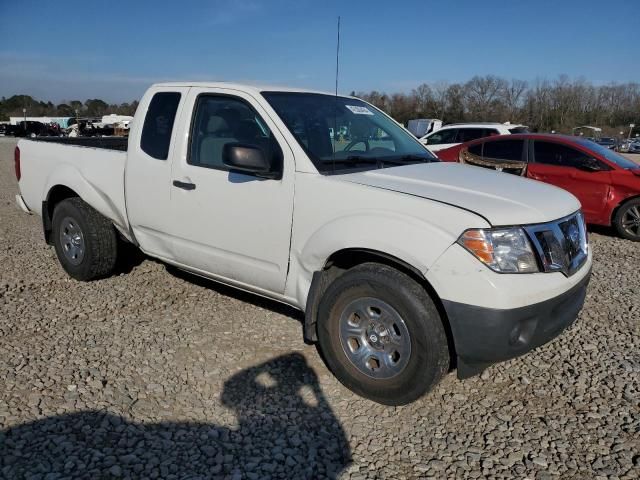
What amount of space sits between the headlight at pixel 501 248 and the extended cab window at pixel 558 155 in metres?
6.33

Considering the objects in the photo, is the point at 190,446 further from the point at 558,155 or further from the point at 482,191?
the point at 558,155

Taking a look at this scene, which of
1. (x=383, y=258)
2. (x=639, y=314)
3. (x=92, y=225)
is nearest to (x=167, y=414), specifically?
(x=383, y=258)

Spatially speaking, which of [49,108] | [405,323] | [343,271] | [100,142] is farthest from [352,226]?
[49,108]

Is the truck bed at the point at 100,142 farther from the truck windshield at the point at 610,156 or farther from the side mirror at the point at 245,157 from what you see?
the truck windshield at the point at 610,156

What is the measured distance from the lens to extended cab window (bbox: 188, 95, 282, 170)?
12.5 ft

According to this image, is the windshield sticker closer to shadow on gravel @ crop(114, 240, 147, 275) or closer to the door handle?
the door handle

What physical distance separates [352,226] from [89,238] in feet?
9.76

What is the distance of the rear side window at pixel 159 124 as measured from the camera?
4250 mm

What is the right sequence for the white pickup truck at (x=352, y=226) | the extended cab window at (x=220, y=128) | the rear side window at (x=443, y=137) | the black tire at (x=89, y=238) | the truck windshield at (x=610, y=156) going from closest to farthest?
1. the white pickup truck at (x=352, y=226)
2. the extended cab window at (x=220, y=128)
3. the black tire at (x=89, y=238)
4. the truck windshield at (x=610, y=156)
5. the rear side window at (x=443, y=137)

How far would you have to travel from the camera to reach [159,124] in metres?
4.36

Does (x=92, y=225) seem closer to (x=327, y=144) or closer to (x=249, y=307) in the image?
(x=249, y=307)

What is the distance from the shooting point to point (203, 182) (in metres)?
3.89

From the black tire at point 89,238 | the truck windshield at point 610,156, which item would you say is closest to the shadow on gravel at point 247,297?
the black tire at point 89,238

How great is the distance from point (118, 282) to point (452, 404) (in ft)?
11.6
